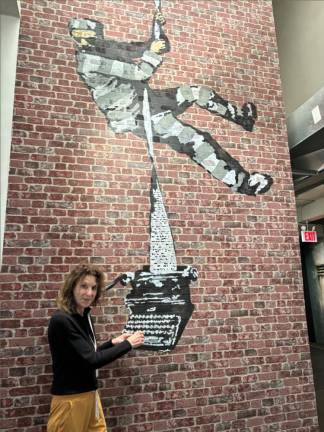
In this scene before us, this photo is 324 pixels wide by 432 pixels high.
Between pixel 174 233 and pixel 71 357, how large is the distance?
1462 millimetres

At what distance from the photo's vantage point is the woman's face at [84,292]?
2367 millimetres

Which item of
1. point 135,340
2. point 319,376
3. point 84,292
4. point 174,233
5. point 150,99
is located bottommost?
point 319,376

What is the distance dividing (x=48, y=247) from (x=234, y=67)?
264 centimetres

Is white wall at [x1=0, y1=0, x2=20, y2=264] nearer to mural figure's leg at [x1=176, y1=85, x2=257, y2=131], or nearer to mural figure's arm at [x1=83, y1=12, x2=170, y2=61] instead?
mural figure's arm at [x1=83, y1=12, x2=170, y2=61]

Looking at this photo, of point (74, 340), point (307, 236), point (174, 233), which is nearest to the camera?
point (74, 340)

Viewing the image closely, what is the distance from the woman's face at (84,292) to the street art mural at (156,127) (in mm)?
659

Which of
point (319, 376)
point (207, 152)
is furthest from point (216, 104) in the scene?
point (319, 376)

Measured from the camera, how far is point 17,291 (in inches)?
108

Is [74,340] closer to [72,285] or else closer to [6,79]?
[72,285]

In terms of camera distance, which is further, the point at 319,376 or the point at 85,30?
the point at 319,376

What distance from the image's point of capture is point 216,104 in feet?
12.2

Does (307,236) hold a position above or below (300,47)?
below

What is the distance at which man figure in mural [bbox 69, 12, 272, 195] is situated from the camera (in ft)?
11.0

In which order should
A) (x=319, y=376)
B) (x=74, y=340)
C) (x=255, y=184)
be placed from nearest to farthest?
1. (x=74, y=340)
2. (x=255, y=184)
3. (x=319, y=376)
